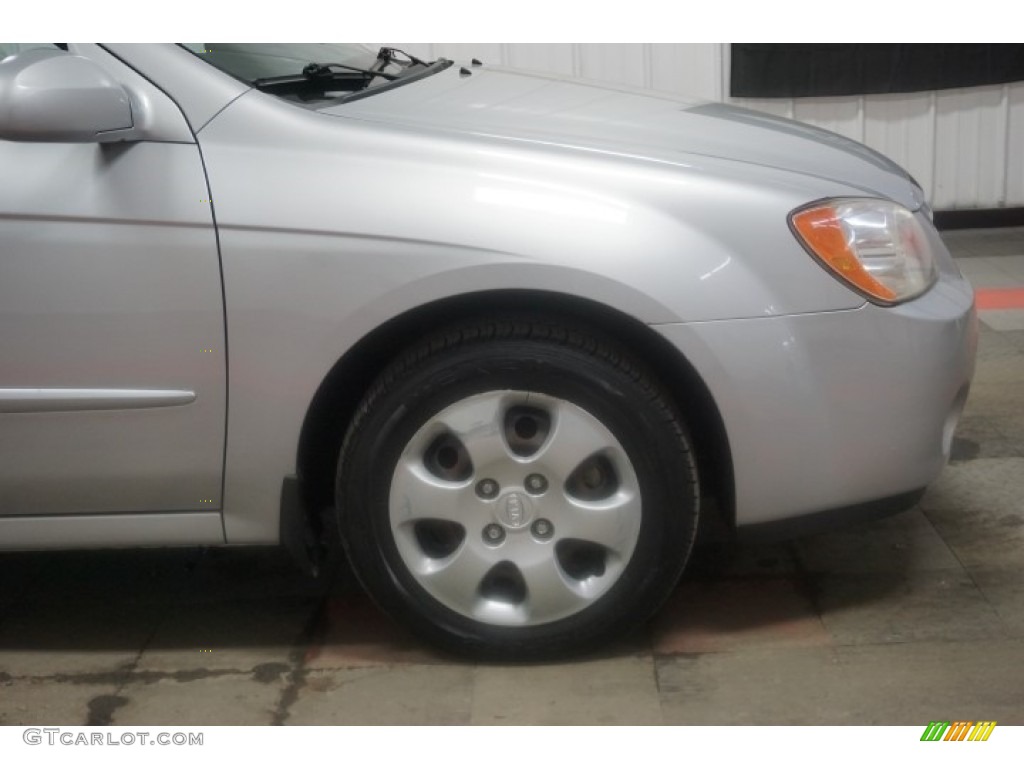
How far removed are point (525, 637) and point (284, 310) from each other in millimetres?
783

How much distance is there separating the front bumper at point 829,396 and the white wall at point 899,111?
485 cm

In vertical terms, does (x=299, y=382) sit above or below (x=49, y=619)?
above

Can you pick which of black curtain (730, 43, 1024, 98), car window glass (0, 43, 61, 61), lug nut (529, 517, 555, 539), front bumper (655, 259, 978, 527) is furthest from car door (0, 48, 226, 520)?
black curtain (730, 43, 1024, 98)

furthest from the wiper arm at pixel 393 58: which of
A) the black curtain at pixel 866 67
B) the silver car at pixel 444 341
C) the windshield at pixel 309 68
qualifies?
the black curtain at pixel 866 67

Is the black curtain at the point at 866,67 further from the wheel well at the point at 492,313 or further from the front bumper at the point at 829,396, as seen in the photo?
the wheel well at the point at 492,313

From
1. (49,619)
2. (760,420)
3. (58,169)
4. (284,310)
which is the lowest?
(49,619)

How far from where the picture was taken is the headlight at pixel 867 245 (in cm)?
242

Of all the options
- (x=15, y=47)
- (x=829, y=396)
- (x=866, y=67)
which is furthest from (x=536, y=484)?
(x=866, y=67)

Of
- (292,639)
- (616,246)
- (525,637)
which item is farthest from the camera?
(292,639)

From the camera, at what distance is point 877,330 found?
242 cm

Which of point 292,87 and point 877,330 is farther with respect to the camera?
point 292,87

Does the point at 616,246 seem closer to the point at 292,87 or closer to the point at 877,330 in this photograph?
the point at 877,330

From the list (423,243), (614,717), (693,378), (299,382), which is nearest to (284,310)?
(299,382)

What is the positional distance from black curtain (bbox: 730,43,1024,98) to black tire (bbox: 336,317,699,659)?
5.09 m
